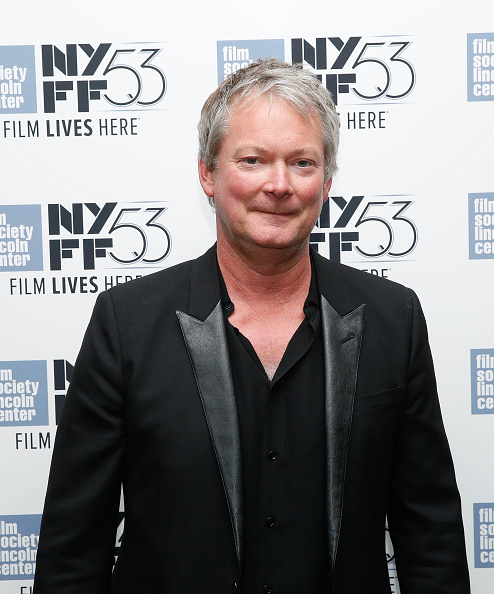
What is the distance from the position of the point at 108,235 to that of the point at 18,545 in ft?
3.15

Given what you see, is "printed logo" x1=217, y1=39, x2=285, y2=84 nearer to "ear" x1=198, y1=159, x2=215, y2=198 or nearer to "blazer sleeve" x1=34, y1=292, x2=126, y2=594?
"ear" x1=198, y1=159, x2=215, y2=198

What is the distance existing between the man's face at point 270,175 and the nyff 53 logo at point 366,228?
1.67 ft

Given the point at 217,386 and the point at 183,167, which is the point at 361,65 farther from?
the point at 217,386

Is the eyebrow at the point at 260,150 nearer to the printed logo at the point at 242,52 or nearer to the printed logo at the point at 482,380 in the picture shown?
the printed logo at the point at 242,52

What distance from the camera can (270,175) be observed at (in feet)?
4.91

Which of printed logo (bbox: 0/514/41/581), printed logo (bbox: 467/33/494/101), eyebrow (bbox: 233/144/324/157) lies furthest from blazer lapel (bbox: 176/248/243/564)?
printed logo (bbox: 467/33/494/101)

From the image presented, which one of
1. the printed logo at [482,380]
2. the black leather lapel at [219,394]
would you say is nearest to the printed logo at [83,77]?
the black leather lapel at [219,394]

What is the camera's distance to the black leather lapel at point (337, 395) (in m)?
1.47

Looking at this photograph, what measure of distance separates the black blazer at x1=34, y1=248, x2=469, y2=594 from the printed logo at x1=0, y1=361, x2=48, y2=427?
553mm

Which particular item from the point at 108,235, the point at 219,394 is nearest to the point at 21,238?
the point at 108,235

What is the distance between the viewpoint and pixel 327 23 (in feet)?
6.47

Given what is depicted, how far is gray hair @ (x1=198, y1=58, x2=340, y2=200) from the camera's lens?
5.05 feet

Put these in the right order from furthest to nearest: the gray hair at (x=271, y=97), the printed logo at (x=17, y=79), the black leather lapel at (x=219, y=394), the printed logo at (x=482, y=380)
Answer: the printed logo at (x=482, y=380)
the printed logo at (x=17, y=79)
the gray hair at (x=271, y=97)
the black leather lapel at (x=219, y=394)

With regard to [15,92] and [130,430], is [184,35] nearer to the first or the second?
[15,92]
